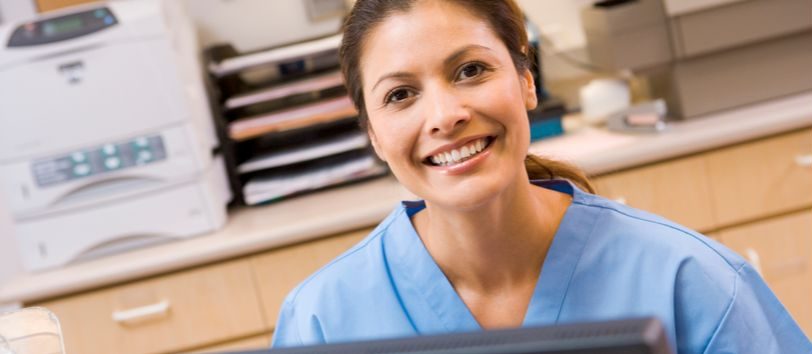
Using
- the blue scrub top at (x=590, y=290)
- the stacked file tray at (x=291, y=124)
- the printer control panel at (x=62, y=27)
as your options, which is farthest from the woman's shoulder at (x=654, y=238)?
the printer control panel at (x=62, y=27)

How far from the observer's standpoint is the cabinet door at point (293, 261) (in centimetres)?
217

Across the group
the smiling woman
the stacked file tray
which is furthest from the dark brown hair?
the stacked file tray

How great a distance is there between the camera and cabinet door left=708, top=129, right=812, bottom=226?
2186 mm

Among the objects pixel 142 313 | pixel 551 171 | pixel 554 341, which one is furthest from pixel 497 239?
pixel 142 313

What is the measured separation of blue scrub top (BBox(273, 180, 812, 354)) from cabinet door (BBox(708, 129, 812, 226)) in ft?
3.27

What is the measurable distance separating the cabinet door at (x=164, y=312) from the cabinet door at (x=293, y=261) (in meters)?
0.03

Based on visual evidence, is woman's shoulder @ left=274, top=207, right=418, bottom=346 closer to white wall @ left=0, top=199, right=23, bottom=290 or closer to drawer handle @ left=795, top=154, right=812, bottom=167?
drawer handle @ left=795, top=154, right=812, bottom=167

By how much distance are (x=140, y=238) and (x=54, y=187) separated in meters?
0.22

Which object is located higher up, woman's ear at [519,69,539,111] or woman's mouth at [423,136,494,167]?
woman's ear at [519,69,539,111]

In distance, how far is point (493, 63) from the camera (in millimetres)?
1158

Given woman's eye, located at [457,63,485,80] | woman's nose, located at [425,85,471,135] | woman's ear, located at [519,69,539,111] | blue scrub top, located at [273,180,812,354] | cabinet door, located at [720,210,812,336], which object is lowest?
cabinet door, located at [720,210,812,336]

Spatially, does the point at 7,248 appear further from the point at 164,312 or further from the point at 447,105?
the point at 447,105

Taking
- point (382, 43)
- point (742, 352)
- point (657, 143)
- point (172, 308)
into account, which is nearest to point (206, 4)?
point (172, 308)

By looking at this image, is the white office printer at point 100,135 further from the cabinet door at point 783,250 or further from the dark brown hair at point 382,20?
the cabinet door at point 783,250
